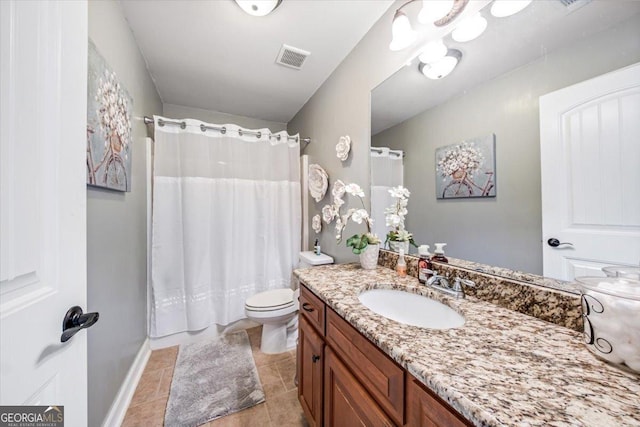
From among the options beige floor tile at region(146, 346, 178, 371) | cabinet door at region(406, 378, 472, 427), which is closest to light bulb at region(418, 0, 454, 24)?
cabinet door at region(406, 378, 472, 427)

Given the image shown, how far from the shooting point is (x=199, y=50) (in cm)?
165

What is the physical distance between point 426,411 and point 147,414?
63.9 inches

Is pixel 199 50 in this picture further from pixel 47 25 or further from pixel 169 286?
pixel 169 286

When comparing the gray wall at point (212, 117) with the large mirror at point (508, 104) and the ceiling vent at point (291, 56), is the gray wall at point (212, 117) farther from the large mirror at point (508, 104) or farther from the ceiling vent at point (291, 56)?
the large mirror at point (508, 104)

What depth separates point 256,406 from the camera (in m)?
1.34

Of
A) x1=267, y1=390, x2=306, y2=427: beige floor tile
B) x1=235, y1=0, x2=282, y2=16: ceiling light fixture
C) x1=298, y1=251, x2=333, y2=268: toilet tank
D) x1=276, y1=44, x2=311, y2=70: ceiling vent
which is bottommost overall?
x1=267, y1=390, x2=306, y2=427: beige floor tile

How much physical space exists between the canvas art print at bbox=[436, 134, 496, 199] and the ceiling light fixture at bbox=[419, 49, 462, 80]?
37 centimetres

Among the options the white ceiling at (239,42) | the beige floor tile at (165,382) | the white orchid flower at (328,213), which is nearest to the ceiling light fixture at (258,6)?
the white ceiling at (239,42)

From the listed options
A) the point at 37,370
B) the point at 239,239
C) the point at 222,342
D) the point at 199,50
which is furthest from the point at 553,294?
the point at 199,50

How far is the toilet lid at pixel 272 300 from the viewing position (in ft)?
5.77

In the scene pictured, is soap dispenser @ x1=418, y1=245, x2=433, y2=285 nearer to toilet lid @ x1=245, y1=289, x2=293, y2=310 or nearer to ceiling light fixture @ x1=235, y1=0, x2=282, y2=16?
toilet lid @ x1=245, y1=289, x2=293, y2=310

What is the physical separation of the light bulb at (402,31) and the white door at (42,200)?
48.5 inches

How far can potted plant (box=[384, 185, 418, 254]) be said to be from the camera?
1292mm

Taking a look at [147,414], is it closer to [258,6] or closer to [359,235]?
[359,235]
